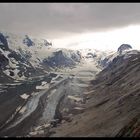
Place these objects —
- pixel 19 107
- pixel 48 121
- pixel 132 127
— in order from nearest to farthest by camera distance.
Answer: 1. pixel 132 127
2. pixel 48 121
3. pixel 19 107

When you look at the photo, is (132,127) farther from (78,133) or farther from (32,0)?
Answer: (32,0)

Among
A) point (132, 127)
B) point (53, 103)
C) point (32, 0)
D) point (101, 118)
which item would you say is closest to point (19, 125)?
point (101, 118)

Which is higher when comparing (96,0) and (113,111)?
(96,0)

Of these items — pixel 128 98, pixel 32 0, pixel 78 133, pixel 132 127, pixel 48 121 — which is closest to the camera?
pixel 32 0

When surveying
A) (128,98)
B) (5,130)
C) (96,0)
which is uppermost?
(96,0)

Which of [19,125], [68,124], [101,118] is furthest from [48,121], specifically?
[101,118]

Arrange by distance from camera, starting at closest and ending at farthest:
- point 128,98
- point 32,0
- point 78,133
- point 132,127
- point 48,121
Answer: point 32,0, point 132,127, point 78,133, point 128,98, point 48,121

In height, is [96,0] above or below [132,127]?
above

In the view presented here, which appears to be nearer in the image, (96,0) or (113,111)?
(96,0)

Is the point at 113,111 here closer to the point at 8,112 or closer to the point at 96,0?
the point at 8,112
